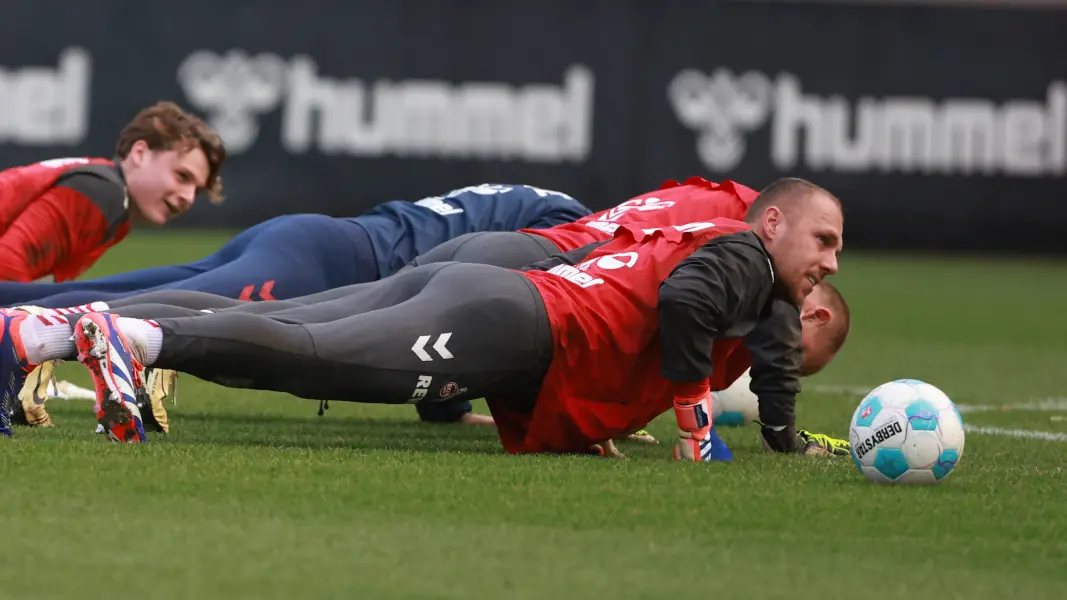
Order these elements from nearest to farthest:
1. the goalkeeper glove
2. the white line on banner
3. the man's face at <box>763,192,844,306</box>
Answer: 1. the goalkeeper glove
2. the man's face at <box>763,192,844,306</box>
3. the white line on banner

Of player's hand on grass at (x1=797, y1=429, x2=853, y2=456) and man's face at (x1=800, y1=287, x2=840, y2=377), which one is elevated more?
man's face at (x1=800, y1=287, x2=840, y2=377)

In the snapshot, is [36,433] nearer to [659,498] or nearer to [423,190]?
[659,498]

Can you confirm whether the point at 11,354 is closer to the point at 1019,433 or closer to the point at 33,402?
the point at 33,402

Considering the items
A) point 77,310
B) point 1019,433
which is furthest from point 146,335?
point 1019,433

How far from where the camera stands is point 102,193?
5.93 m

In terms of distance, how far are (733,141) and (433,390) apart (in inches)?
490

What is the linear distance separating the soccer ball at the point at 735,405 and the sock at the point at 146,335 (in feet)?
8.09

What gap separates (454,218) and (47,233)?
61.5 inches

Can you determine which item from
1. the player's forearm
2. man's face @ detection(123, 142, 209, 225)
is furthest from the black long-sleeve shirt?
man's face @ detection(123, 142, 209, 225)

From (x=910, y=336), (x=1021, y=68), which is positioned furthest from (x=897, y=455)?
(x=1021, y=68)

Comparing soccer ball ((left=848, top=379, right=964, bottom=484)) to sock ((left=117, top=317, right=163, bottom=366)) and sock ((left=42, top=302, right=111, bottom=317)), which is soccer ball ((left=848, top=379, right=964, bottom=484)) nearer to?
sock ((left=117, top=317, right=163, bottom=366))

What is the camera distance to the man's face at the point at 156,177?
6105mm

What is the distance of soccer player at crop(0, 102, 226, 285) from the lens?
580 centimetres

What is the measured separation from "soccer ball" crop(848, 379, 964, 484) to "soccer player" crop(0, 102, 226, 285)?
3.14 m
